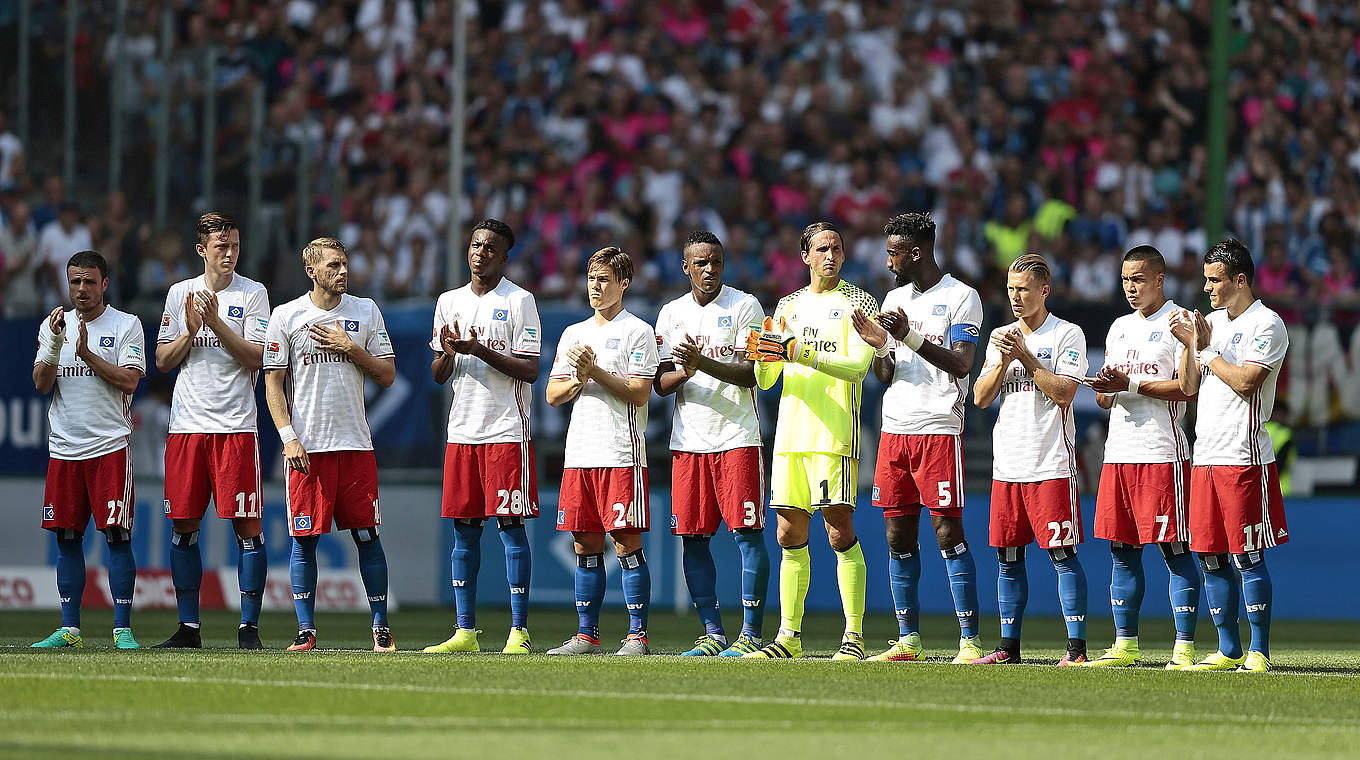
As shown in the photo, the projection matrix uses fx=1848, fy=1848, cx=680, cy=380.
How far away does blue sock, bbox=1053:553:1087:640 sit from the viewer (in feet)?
34.3

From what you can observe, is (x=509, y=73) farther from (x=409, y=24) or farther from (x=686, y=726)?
(x=686, y=726)

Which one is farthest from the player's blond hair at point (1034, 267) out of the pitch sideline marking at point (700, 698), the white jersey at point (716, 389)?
the pitch sideline marking at point (700, 698)

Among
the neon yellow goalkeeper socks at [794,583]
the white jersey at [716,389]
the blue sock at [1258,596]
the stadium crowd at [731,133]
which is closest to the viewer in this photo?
the blue sock at [1258,596]

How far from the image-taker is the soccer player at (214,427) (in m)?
11.1

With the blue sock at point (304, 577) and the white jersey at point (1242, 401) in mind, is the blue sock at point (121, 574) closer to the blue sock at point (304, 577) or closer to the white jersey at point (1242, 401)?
the blue sock at point (304, 577)

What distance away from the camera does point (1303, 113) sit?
21953 mm

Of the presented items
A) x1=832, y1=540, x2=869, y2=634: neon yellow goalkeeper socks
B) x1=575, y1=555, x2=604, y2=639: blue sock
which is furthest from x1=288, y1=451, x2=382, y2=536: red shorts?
x1=832, y1=540, x2=869, y2=634: neon yellow goalkeeper socks

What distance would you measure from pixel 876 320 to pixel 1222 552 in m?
2.25

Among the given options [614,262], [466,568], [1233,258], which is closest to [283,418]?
[466,568]

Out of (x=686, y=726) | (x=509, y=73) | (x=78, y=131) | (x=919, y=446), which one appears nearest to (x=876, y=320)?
(x=919, y=446)

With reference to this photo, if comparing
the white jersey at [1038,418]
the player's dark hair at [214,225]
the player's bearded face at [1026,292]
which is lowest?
the white jersey at [1038,418]

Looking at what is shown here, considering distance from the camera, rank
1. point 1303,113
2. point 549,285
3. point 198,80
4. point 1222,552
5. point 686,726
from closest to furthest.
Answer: point 686,726 → point 1222,552 → point 198,80 → point 549,285 → point 1303,113

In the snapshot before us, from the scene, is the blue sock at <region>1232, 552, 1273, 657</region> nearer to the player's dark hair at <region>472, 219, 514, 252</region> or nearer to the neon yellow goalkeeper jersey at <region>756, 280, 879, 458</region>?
the neon yellow goalkeeper jersey at <region>756, 280, 879, 458</region>

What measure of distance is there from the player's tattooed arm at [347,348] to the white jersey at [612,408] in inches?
41.8
